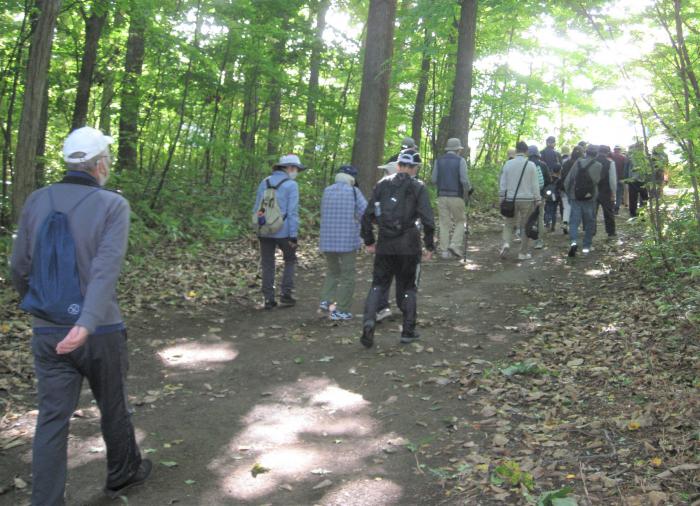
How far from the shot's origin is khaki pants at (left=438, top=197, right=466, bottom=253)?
1312 centimetres

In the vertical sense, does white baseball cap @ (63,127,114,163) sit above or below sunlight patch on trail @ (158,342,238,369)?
above

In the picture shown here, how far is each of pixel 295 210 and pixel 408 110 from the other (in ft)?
46.7

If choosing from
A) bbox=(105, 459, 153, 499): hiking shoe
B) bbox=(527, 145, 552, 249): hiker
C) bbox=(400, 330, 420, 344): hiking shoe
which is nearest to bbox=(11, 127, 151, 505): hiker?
bbox=(105, 459, 153, 499): hiking shoe

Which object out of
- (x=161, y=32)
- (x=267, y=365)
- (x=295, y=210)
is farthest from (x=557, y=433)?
(x=161, y=32)

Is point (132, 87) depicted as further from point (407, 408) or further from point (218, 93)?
point (407, 408)

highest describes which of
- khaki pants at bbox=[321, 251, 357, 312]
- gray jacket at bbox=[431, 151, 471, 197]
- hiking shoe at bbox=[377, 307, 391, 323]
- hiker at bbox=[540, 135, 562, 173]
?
hiker at bbox=[540, 135, 562, 173]

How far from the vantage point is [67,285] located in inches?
148

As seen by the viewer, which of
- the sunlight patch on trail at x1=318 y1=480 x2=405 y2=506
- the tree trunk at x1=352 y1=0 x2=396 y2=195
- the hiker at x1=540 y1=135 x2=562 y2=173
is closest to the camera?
the sunlight patch on trail at x1=318 y1=480 x2=405 y2=506

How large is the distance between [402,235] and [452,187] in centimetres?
566

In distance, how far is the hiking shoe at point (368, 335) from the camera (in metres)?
7.77

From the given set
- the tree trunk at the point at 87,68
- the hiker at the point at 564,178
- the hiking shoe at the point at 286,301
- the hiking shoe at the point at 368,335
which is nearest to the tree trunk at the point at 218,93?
the tree trunk at the point at 87,68

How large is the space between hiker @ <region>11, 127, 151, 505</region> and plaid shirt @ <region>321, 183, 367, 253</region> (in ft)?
16.7

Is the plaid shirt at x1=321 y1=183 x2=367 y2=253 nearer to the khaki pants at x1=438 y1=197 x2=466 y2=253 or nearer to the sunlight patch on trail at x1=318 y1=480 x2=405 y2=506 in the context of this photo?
the khaki pants at x1=438 y1=197 x2=466 y2=253

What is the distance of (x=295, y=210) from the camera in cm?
948
